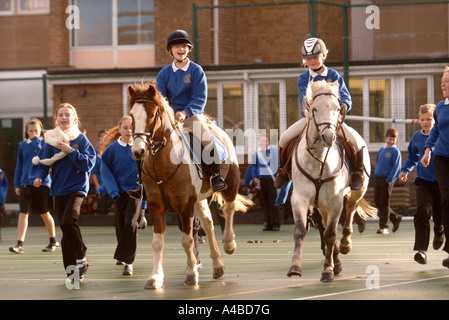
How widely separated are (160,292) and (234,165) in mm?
2843

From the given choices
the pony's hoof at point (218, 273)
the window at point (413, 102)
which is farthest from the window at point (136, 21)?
the pony's hoof at point (218, 273)

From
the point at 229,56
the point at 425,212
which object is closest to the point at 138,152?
the point at 425,212

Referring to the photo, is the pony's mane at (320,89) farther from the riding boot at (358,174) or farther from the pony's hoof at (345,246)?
the pony's hoof at (345,246)

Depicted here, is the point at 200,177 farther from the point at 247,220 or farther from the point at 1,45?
the point at 1,45

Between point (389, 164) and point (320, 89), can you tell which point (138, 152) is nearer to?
point (320, 89)

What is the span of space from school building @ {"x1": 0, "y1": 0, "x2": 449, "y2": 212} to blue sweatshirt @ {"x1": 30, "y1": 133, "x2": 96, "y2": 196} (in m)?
12.3

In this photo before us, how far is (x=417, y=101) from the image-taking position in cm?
2384

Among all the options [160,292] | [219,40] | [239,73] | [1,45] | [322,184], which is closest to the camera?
[160,292]

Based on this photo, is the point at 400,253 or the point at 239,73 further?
the point at 239,73

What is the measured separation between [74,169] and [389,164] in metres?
9.42

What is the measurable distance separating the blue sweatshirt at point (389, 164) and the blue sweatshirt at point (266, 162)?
9.06ft

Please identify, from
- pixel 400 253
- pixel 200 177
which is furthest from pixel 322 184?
pixel 400 253

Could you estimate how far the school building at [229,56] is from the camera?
79.7ft
